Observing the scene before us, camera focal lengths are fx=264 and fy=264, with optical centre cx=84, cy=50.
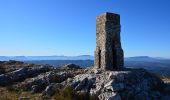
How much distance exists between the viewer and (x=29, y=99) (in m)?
26.8

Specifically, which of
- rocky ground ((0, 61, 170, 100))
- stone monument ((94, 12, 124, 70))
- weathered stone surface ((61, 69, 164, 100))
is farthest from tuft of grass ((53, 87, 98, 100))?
stone monument ((94, 12, 124, 70))

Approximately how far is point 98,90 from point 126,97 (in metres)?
2.90

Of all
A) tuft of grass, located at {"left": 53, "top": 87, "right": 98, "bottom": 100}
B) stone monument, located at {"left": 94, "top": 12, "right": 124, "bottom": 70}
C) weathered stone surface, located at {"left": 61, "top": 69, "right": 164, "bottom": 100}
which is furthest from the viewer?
stone monument, located at {"left": 94, "top": 12, "right": 124, "bottom": 70}

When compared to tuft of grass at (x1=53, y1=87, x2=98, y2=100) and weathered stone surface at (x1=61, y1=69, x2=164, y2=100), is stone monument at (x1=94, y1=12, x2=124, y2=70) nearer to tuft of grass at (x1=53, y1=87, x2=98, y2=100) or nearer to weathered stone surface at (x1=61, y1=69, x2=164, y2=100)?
weathered stone surface at (x1=61, y1=69, x2=164, y2=100)

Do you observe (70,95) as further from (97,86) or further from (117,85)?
(117,85)

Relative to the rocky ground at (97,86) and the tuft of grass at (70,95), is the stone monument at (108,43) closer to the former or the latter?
the rocky ground at (97,86)

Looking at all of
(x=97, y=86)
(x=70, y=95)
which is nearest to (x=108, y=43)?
(x=97, y=86)

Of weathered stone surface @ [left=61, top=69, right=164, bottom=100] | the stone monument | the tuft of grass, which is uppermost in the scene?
the stone monument

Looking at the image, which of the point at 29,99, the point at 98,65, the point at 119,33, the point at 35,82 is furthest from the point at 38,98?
the point at 119,33

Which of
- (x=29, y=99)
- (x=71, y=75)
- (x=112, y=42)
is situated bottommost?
(x=29, y=99)

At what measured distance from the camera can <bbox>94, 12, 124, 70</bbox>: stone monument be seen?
3269cm

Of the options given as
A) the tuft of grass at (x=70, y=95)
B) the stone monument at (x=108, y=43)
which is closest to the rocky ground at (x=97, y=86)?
the tuft of grass at (x=70, y=95)

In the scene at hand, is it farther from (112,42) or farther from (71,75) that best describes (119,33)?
(71,75)

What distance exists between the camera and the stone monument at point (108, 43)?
3269 centimetres
